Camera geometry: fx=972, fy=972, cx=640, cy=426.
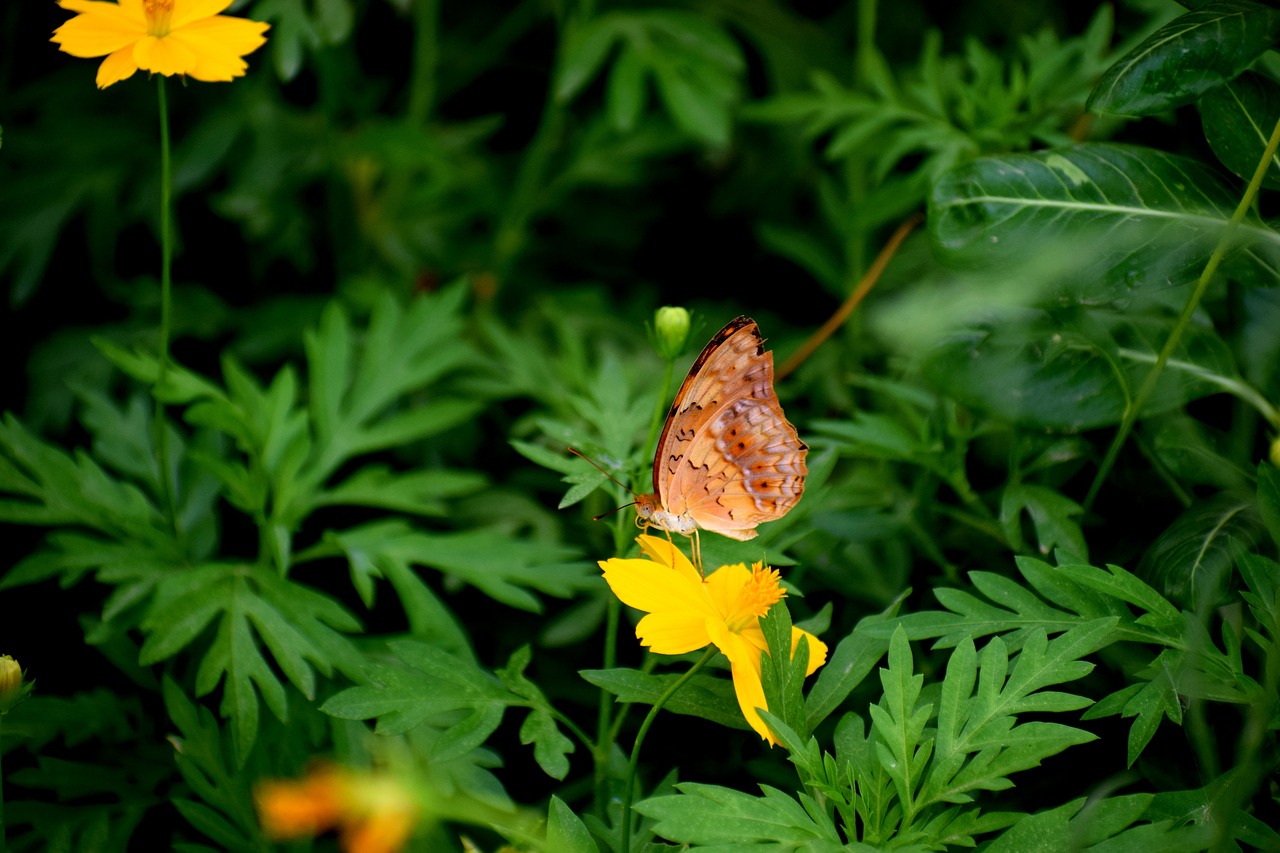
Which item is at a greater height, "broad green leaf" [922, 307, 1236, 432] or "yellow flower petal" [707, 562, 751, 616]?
"broad green leaf" [922, 307, 1236, 432]

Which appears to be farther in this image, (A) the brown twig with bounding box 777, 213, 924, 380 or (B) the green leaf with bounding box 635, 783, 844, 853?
(A) the brown twig with bounding box 777, 213, 924, 380

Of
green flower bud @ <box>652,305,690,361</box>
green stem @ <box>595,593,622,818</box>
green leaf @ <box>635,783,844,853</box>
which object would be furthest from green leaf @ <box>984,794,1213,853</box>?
green flower bud @ <box>652,305,690,361</box>

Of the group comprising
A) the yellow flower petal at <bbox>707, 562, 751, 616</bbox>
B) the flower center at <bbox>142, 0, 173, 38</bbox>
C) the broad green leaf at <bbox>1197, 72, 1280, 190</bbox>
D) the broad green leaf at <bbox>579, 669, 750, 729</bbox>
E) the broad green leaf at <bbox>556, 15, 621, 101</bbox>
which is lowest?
the broad green leaf at <bbox>579, 669, 750, 729</bbox>

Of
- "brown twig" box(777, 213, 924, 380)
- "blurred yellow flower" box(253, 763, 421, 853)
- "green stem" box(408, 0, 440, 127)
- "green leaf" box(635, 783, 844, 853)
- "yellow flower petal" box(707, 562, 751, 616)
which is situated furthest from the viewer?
"green stem" box(408, 0, 440, 127)

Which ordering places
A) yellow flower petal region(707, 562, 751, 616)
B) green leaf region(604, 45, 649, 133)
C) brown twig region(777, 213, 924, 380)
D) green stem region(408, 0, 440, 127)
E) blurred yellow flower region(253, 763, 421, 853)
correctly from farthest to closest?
1. green stem region(408, 0, 440, 127)
2. green leaf region(604, 45, 649, 133)
3. brown twig region(777, 213, 924, 380)
4. yellow flower petal region(707, 562, 751, 616)
5. blurred yellow flower region(253, 763, 421, 853)

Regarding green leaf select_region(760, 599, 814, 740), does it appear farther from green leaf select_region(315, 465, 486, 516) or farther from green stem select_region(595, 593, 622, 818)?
green leaf select_region(315, 465, 486, 516)

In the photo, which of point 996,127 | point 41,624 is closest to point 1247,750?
point 996,127

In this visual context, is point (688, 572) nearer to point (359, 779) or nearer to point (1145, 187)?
point (359, 779)
